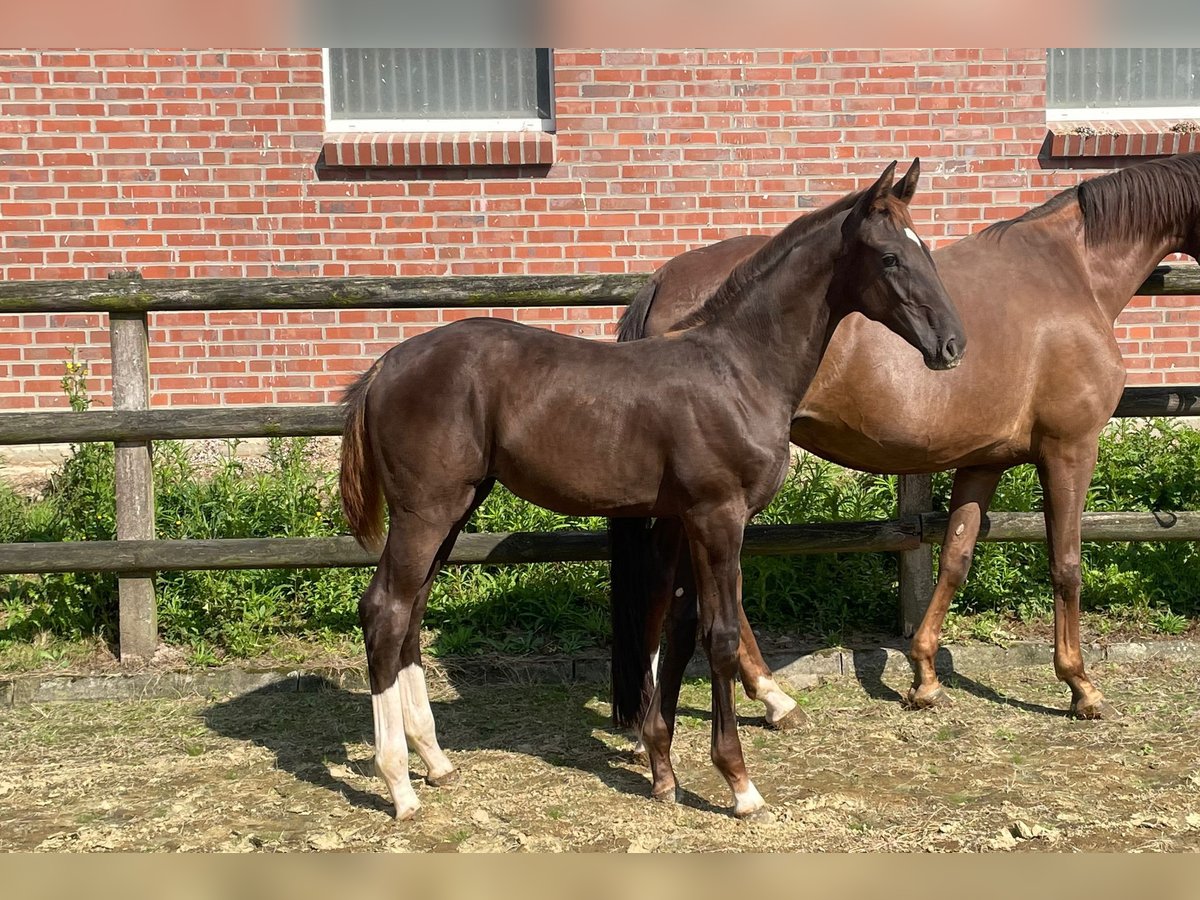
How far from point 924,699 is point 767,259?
7.27ft

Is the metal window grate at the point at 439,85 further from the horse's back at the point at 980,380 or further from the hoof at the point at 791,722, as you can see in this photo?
the hoof at the point at 791,722

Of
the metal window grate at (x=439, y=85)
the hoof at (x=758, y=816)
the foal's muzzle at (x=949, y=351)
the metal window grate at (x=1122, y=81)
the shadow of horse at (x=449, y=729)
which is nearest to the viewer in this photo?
the foal's muzzle at (x=949, y=351)

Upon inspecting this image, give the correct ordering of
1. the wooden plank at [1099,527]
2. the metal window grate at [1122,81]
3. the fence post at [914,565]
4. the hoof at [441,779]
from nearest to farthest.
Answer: the hoof at [441,779]
the wooden plank at [1099,527]
the fence post at [914,565]
the metal window grate at [1122,81]

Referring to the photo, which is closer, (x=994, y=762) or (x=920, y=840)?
(x=920, y=840)

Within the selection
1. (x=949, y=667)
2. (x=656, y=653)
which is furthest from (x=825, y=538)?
(x=656, y=653)

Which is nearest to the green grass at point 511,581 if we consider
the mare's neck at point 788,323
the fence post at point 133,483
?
the fence post at point 133,483

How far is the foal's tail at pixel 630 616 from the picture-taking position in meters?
4.28

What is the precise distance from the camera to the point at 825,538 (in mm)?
5262

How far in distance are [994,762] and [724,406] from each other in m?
1.81

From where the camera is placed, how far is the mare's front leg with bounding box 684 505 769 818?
3.72m

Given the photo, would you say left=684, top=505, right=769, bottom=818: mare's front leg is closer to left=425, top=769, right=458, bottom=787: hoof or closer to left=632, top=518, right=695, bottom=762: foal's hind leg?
left=632, top=518, right=695, bottom=762: foal's hind leg

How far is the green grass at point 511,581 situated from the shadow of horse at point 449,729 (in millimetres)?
350
